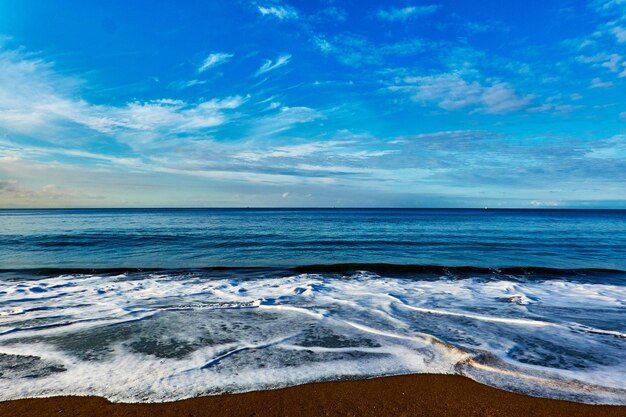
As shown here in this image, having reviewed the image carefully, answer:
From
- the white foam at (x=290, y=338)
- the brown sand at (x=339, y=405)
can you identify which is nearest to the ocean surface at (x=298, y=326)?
the white foam at (x=290, y=338)

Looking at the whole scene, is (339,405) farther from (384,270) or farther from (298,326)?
(384,270)

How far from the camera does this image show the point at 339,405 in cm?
489

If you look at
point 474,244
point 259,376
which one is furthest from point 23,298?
point 474,244

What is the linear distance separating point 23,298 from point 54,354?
6295 mm

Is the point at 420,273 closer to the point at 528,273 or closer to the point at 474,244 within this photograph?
the point at 528,273

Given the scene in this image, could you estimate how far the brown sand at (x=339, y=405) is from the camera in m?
4.68

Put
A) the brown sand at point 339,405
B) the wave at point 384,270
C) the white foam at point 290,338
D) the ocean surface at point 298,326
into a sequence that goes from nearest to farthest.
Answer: the brown sand at point 339,405, the white foam at point 290,338, the ocean surface at point 298,326, the wave at point 384,270

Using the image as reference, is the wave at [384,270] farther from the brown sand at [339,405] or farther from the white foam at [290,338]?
the brown sand at [339,405]

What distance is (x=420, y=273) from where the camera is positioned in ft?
56.9

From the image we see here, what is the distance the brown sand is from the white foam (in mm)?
282

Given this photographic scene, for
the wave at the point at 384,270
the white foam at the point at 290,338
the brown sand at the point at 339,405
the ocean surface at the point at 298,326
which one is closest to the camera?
the brown sand at the point at 339,405

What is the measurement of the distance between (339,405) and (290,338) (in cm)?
290

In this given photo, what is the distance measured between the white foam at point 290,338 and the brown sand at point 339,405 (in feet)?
0.92

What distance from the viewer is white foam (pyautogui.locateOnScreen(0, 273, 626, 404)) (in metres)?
5.61
